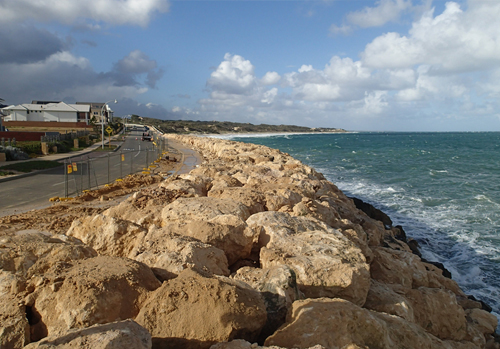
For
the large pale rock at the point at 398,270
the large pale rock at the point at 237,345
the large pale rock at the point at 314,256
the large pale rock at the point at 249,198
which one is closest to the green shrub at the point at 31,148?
the large pale rock at the point at 249,198

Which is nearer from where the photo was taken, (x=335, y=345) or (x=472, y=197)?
(x=335, y=345)

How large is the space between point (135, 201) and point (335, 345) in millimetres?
6232

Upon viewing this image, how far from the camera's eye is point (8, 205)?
1349cm

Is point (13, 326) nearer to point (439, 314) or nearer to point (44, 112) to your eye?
point (439, 314)

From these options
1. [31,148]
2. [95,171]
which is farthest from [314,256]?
[31,148]

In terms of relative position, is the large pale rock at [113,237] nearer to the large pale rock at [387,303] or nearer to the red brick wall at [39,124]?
the large pale rock at [387,303]

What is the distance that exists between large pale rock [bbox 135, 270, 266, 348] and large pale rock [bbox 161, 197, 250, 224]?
9.98 feet

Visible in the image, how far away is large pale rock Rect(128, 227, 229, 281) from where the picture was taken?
4691mm

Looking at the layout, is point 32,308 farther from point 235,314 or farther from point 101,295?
point 235,314

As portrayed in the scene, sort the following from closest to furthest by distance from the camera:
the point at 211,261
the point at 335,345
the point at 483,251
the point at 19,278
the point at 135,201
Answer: the point at 335,345
the point at 19,278
the point at 211,261
the point at 135,201
the point at 483,251

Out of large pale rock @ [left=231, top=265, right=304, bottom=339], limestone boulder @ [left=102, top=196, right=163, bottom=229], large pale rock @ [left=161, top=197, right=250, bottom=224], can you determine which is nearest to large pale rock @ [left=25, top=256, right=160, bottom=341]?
large pale rock @ [left=231, top=265, right=304, bottom=339]

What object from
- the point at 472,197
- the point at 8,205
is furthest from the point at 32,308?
the point at 472,197

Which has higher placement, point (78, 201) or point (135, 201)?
point (135, 201)

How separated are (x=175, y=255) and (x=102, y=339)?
6.94 feet
